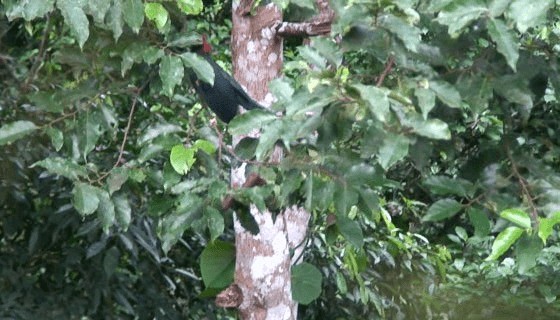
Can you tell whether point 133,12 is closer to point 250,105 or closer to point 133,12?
point 133,12

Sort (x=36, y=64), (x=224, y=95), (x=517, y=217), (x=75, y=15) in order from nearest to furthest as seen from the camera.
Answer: (x=517, y=217) → (x=75, y=15) → (x=224, y=95) → (x=36, y=64)

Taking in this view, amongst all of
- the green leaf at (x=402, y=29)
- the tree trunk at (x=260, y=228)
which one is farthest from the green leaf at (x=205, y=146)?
the green leaf at (x=402, y=29)

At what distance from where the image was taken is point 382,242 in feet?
11.7

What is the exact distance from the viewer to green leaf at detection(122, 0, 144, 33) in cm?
199

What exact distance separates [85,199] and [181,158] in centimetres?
21

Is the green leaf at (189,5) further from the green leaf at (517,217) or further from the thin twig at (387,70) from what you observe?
the green leaf at (517,217)

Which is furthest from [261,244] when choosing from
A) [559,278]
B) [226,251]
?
[559,278]

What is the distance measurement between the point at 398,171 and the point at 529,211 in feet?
9.16

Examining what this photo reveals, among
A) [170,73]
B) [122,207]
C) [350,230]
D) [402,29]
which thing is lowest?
[350,230]

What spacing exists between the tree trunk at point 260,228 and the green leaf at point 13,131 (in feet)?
1.79

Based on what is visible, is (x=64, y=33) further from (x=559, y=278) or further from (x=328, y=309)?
(x=559, y=278)

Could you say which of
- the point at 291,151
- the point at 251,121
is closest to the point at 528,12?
the point at 251,121

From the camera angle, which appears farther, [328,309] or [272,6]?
[328,309]

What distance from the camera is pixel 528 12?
1455 mm
